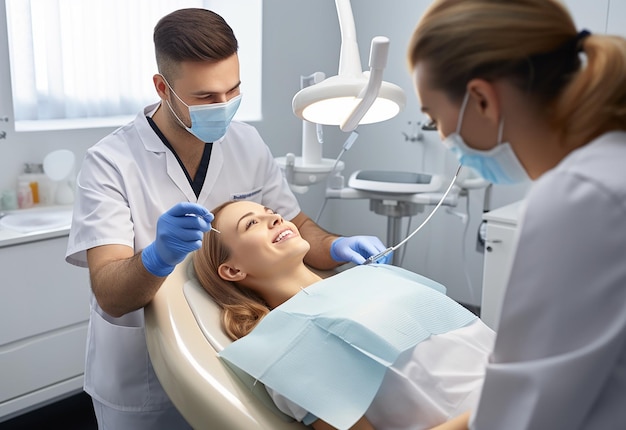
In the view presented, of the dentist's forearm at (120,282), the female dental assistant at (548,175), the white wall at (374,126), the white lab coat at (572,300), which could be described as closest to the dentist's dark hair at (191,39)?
the dentist's forearm at (120,282)

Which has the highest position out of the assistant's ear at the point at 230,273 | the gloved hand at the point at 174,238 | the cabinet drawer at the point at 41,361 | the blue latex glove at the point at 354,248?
the gloved hand at the point at 174,238

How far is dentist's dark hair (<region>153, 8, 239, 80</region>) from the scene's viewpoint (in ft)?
4.58

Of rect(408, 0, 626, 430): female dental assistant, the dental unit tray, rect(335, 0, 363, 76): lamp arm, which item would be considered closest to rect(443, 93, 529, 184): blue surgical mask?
rect(408, 0, 626, 430): female dental assistant

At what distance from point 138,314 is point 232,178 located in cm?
42

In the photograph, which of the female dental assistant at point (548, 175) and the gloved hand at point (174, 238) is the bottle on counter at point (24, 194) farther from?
the female dental assistant at point (548, 175)

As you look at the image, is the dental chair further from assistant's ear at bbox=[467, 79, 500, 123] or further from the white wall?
the white wall

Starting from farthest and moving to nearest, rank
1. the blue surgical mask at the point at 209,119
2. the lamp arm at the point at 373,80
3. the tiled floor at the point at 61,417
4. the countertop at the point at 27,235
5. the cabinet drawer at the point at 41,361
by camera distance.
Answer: the tiled floor at the point at 61,417 → the cabinet drawer at the point at 41,361 → the countertop at the point at 27,235 → the blue surgical mask at the point at 209,119 → the lamp arm at the point at 373,80

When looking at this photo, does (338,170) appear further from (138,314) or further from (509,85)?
(509,85)

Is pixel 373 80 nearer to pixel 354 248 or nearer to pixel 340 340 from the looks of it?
pixel 340 340

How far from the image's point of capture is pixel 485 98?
72 centimetres

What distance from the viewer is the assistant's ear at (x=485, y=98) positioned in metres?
0.70

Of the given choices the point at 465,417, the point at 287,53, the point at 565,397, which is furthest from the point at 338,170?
the point at 565,397

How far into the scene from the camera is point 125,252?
1309mm

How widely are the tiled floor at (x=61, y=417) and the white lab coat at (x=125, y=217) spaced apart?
897mm
